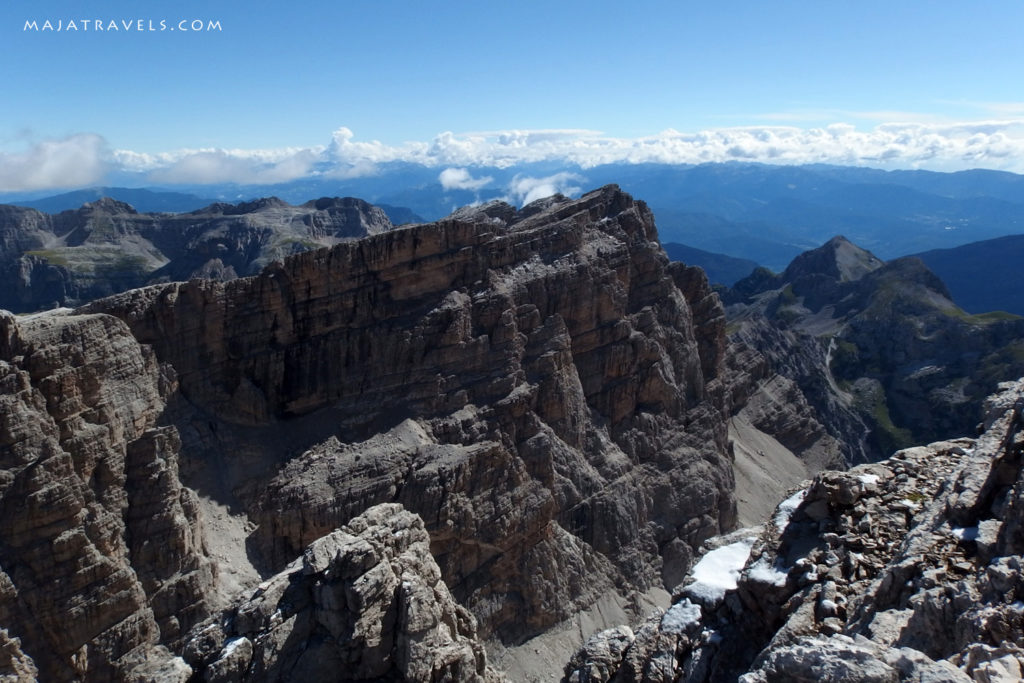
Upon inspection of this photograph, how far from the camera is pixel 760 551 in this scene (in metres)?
20.8

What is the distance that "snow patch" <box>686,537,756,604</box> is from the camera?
2081 centimetres

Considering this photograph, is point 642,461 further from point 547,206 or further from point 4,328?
point 4,328

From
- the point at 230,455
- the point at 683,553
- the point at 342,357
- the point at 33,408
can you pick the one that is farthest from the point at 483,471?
the point at 33,408

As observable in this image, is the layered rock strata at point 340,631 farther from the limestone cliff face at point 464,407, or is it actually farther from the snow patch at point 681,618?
the limestone cliff face at point 464,407

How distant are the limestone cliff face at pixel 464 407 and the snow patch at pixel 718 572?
35722 millimetres

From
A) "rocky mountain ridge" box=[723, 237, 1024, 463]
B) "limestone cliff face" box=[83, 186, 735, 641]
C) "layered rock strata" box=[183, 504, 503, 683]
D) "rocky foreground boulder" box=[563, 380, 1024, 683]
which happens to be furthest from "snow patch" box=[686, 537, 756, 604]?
"rocky mountain ridge" box=[723, 237, 1024, 463]

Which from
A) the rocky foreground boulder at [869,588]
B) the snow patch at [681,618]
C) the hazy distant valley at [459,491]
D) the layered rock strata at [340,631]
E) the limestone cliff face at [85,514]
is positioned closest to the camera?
the rocky foreground boulder at [869,588]

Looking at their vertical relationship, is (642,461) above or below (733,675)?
below

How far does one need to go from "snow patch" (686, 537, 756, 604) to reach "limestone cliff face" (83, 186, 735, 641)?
1406 inches

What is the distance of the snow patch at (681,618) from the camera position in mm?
20453

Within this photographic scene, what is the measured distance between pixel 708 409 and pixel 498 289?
110 ft

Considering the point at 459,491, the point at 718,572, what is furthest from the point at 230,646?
the point at 459,491

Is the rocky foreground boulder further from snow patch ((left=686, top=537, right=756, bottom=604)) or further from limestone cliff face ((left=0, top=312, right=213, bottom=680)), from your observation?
limestone cliff face ((left=0, top=312, right=213, bottom=680))

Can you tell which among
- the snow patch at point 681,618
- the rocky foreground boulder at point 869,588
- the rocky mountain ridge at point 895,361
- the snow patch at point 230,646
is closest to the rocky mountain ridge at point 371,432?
the snow patch at point 230,646
